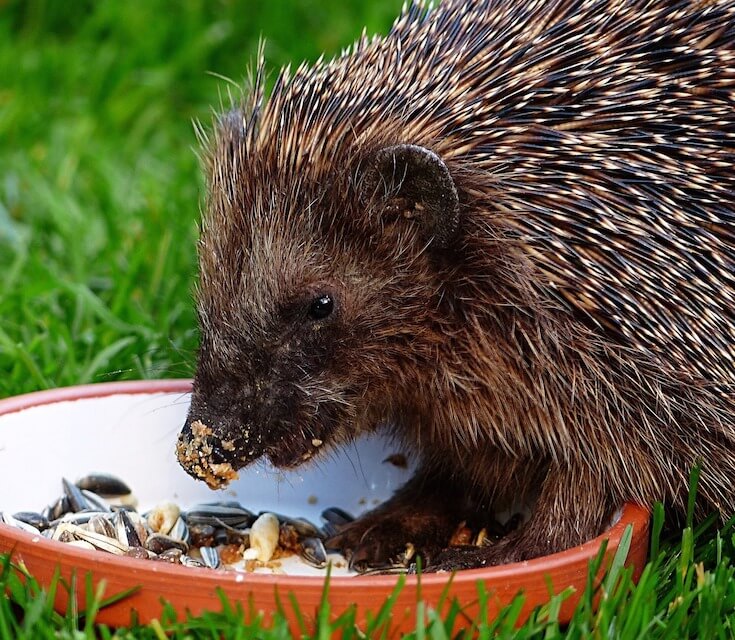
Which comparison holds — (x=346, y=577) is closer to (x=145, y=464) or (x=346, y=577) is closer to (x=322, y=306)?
(x=322, y=306)

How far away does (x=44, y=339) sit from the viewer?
509 centimetres

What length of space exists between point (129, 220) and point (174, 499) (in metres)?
2.46

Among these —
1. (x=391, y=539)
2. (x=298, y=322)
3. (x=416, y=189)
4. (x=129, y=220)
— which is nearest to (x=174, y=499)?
(x=391, y=539)

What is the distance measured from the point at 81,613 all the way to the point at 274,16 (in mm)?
5889

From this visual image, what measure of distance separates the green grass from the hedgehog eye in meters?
0.96

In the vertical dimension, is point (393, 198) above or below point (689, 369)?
above

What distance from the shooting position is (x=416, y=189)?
3.65 meters

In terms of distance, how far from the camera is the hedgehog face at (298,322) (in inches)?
144

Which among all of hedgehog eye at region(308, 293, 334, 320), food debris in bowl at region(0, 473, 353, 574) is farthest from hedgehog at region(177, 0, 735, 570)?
food debris in bowl at region(0, 473, 353, 574)

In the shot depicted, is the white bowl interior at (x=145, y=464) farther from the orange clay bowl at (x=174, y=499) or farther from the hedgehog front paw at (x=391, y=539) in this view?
the hedgehog front paw at (x=391, y=539)

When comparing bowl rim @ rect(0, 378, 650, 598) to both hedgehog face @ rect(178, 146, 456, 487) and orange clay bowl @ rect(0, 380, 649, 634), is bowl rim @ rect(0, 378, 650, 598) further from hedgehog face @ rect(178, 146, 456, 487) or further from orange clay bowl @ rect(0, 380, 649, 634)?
hedgehog face @ rect(178, 146, 456, 487)

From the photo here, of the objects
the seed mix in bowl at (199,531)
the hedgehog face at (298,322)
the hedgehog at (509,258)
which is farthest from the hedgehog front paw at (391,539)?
the hedgehog face at (298,322)

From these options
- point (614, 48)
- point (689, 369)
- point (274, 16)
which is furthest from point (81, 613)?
point (274, 16)

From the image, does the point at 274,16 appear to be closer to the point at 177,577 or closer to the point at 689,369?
the point at 689,369
